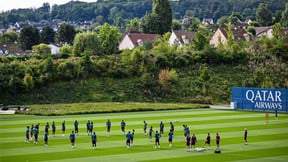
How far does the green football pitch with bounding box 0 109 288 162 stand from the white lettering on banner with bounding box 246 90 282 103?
172 inches

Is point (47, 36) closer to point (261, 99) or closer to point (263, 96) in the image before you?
point (261, 99)

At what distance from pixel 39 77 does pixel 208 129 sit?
36.9 m

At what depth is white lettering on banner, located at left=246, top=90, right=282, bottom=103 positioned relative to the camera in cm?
6631

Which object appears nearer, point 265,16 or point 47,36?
point 47,36

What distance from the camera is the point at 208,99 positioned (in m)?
79.6

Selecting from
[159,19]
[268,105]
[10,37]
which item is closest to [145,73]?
[268,105]

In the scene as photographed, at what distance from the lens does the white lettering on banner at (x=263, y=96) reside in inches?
2611

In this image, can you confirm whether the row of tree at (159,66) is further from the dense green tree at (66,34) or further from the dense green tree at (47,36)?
the dense green tree at (47,36)

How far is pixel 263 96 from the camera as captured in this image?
67.3 metres

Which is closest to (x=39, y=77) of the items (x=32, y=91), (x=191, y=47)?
(x=32, y=91)

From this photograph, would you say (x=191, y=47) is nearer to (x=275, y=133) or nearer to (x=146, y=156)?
(x=275, y=133)

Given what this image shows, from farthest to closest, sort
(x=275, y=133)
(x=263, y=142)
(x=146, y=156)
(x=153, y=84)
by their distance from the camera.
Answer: (x=153, y=84), (x=275, y=133), (x=263, y=142), (x=146, y=156)

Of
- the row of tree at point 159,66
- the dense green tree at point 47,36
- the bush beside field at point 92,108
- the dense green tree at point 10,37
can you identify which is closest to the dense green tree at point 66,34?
the dense green tree at point 47,36

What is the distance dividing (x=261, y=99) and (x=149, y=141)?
1149 inches
